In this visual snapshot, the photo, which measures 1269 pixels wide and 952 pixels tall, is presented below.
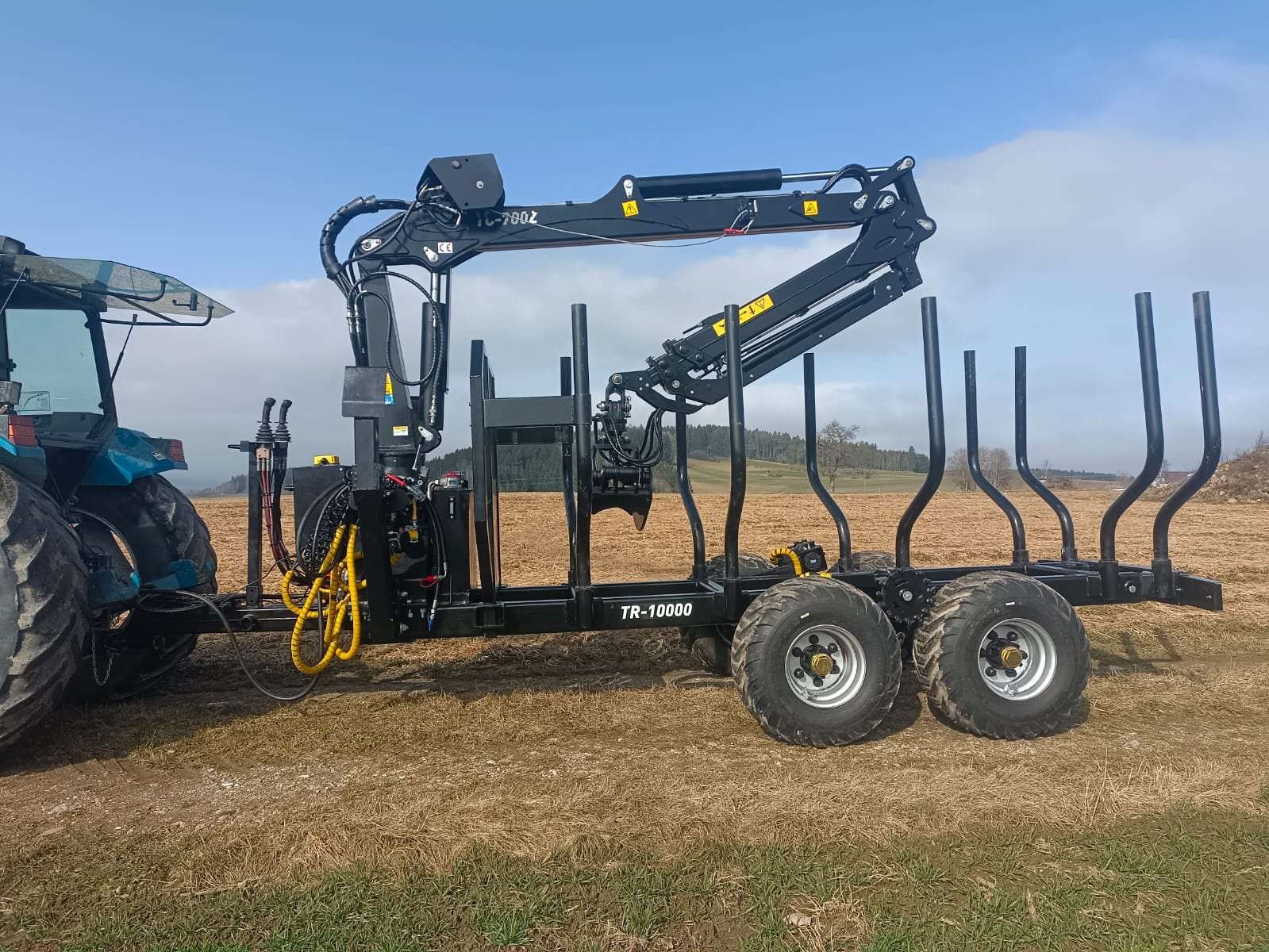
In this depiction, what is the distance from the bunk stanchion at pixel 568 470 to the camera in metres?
5.16

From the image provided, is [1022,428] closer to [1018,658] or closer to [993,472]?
[1018,658]

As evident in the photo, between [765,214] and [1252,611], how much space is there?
671 cm

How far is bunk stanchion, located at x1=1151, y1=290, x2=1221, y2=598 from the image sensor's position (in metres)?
5.42

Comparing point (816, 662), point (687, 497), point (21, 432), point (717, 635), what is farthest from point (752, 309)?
point (21, 432)

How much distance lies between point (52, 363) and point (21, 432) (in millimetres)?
1511

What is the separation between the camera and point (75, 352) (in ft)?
19.9

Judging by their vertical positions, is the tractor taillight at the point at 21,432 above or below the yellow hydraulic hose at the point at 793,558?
above

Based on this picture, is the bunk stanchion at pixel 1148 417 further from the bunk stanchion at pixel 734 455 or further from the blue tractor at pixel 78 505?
the blue tractor at pixel 78 505

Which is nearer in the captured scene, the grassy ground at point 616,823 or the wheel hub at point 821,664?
the grassy ground at point 616,823

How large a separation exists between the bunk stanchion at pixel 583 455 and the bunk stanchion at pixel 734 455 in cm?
86

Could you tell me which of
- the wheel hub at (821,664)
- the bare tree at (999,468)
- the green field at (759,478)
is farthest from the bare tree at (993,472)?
the wheel hub at (821,664)

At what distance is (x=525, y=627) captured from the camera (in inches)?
195

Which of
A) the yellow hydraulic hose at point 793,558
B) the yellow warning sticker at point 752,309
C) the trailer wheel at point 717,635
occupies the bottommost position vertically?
the trailer wheel at point 717,635

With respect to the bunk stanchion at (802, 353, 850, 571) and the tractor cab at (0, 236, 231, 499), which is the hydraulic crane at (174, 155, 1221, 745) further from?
the tractor cab at (0, 236, 231, 499)
